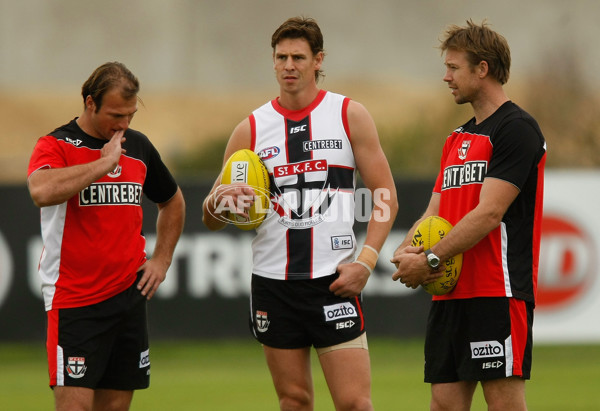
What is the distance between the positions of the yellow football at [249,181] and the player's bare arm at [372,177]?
1.85 feet

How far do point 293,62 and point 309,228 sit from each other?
0.98 metres

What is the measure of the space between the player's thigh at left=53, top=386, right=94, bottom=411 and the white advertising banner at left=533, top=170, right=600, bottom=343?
6.78 meters

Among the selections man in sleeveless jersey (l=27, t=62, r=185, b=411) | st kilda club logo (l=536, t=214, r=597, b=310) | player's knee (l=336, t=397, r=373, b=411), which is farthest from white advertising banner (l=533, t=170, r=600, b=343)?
man in sleeveless jersey (l=27, t=62, r=185, b=411)

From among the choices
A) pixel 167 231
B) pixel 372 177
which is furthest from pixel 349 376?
pixel 167 231

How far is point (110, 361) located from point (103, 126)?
1380 mm

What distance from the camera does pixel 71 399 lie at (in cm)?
537

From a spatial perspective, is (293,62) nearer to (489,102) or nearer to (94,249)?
(489,102)

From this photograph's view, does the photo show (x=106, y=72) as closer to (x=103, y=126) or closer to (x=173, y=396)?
(x=103, y=126)

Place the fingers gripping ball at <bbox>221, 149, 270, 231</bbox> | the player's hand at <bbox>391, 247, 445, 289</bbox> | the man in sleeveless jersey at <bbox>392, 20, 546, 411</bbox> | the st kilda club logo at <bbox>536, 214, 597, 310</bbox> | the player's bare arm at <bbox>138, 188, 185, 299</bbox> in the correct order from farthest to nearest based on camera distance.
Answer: the st kilda club logo at <bbox>536, 214, 597, 310</bbox>
the player's bare arm at <bbox>138, 188, 185, 299</bbox>
the fingers gripping ball at <bbox>221, 149, 270, 231</bbox>
the player's hand at <bbox>391, 247, 445, 289</bbox>
the man in sleeveless jersey at <bbox>392, 20, 546, 411</bbox>

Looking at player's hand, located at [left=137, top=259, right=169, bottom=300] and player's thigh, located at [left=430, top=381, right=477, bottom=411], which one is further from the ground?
player's hand, located at [left=137, top=259, right=169, bottom=300]

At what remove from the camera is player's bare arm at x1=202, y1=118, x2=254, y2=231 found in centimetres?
543

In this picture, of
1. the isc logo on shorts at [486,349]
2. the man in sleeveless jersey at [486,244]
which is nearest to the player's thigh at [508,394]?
the man in sleeveless jersey at [486,244]

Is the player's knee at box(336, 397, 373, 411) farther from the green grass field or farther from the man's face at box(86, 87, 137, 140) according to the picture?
the green grass field

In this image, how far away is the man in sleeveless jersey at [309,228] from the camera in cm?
556
